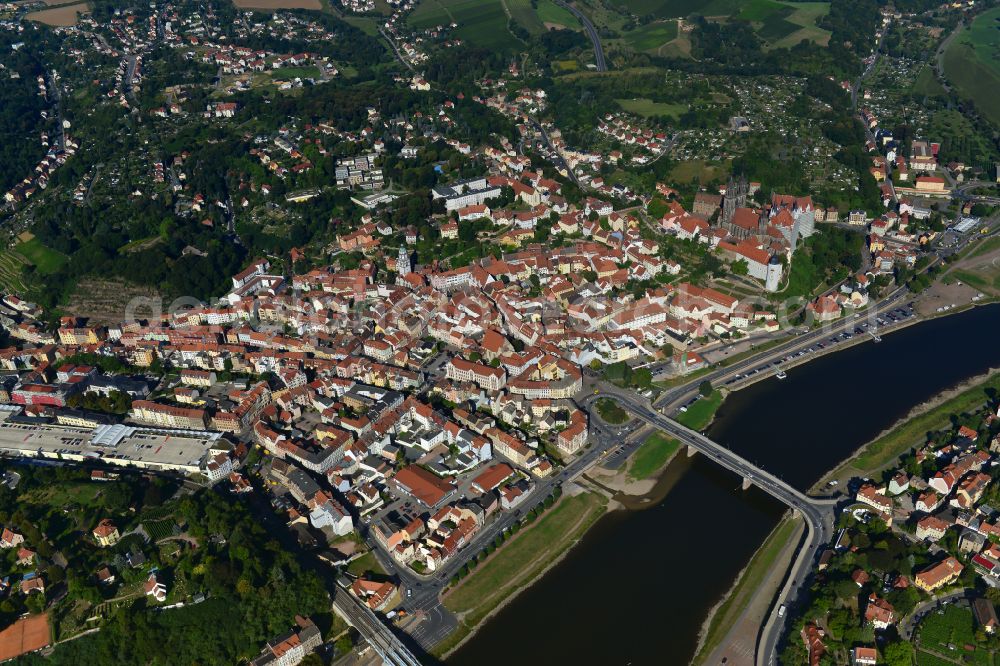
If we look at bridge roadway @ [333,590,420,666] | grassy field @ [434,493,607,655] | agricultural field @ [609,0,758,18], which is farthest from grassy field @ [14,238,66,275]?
agricultural field @ [609,0,758,18]

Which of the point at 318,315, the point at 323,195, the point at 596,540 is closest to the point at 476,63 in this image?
the point at 323,195

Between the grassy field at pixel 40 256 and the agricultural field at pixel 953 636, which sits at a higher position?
the grassy field at pixel 40 256

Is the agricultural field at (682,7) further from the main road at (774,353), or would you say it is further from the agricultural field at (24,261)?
the agricultural field at (24,261)

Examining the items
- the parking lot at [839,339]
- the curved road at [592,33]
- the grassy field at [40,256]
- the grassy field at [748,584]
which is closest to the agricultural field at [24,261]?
the grassy field at [40,256]

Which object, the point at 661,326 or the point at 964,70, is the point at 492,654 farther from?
the point at 964,70

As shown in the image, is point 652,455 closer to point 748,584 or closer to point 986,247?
point 748,584

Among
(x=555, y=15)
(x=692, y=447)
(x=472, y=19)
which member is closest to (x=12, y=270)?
(x=692, y=447)
